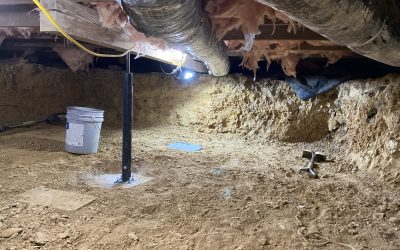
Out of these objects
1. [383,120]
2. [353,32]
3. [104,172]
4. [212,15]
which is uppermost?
[212,15]

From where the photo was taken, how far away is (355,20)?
1.06 m

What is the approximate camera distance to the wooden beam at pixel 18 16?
2018 millimetres

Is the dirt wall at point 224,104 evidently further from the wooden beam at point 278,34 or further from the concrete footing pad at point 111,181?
the concrete footing pad at point 111,181

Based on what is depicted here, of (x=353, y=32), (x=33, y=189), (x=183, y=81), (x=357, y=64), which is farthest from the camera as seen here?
(x=183, y=81)

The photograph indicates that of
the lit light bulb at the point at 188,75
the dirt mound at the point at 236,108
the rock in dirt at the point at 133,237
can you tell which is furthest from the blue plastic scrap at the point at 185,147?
the rock in dirt at the point at 133,237

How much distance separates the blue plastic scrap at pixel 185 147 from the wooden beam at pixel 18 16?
2028 mm

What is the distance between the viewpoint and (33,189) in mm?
2113

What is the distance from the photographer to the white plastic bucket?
2.94m

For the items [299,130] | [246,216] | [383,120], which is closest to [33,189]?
[246,216]

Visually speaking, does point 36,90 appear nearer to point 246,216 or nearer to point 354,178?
point 246,216

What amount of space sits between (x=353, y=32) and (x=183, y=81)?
394 cm

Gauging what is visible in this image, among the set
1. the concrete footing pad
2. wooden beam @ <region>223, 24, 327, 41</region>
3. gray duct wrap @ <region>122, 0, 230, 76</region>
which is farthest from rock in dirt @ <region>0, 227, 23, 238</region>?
wooden beam @ <region>223, 24, 327, 41</region>

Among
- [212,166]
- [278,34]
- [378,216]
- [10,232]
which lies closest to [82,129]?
[212,166]

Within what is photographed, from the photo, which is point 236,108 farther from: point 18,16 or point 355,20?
point 355,20
